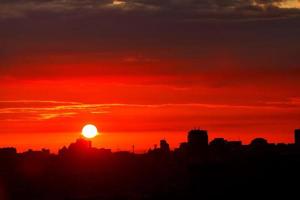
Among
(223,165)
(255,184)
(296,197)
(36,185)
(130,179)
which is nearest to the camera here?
(296,197)

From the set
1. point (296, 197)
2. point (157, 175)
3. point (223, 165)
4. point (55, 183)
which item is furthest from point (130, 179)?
point (296, 197)

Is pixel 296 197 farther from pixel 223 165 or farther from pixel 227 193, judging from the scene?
pixel 223 165

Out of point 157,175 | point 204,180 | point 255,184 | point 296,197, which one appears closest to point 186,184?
point 204,180

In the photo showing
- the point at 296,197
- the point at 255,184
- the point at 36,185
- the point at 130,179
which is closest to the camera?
the point at 296,197

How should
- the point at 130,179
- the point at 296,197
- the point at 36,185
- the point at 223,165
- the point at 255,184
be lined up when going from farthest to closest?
1. the point at 130,179
2. the point at 36,185
3. the point at 223,165
4. the point at 255,184
5. the point at 296,197

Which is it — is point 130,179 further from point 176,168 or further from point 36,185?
point 36,185

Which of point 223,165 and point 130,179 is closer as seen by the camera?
point 223,165

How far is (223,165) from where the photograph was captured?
170250 mm

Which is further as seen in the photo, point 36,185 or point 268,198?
point 36,185

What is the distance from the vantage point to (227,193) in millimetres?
147000

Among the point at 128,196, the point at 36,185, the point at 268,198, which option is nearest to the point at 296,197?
the point at 268,198

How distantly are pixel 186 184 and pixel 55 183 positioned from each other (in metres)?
40.9

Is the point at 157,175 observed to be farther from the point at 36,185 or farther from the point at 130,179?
the point at 36,185

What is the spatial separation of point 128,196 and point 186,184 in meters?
17.3
